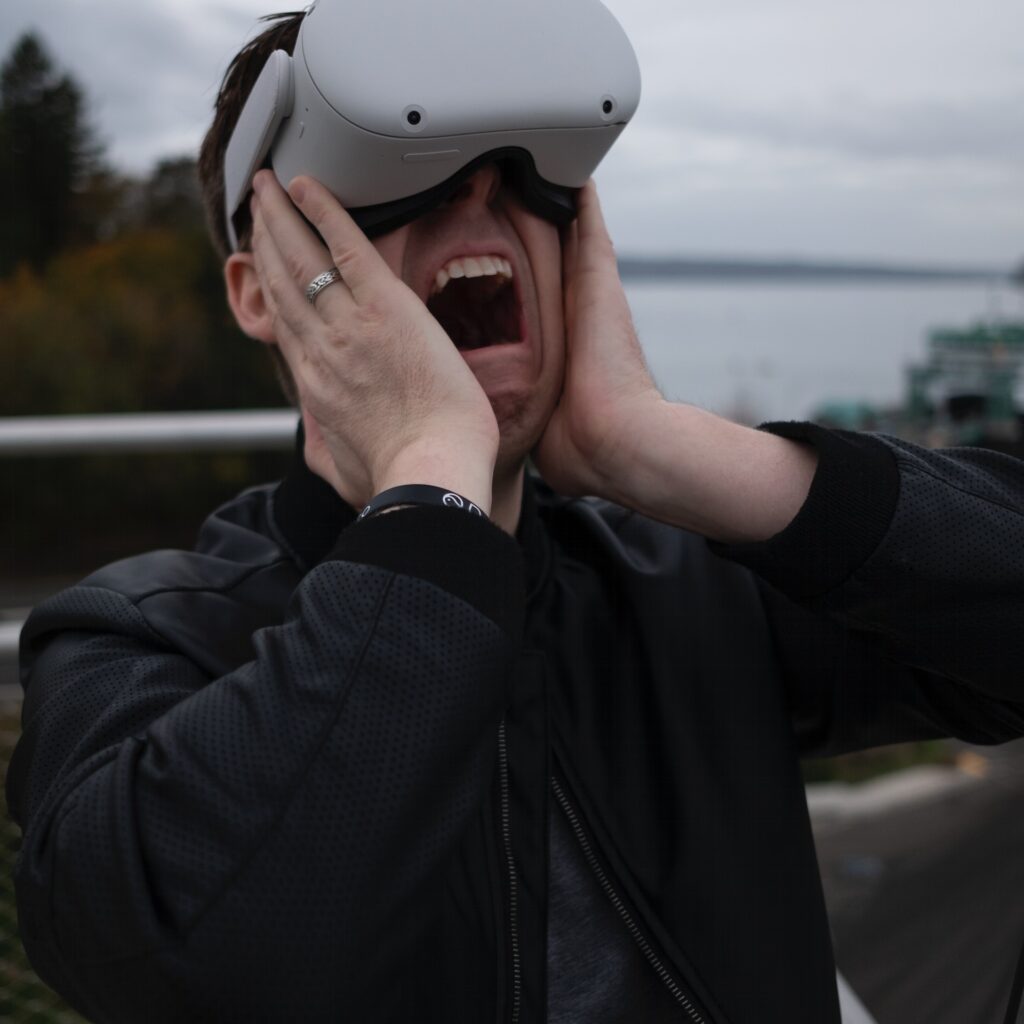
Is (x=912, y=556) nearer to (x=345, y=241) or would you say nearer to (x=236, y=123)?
(x=345, y=241)

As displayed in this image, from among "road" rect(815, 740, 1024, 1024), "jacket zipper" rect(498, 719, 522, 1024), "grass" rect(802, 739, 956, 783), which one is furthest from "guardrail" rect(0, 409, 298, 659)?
"grass" rect(802, 739, 956, 783)

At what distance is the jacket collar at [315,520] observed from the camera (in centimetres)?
125

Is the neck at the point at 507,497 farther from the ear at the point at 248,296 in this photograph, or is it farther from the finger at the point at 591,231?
the ear at the point at 248,296

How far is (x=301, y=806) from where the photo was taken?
0.82 meters

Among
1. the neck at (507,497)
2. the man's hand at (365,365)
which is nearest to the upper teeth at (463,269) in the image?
the man's hand at (365,365)

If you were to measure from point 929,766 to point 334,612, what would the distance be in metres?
4.09

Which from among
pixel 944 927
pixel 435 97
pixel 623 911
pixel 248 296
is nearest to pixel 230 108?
pixel 248 296

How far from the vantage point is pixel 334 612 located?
34.6 inches

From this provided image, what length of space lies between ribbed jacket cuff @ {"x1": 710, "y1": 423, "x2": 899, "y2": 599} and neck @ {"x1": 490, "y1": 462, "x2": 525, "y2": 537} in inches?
12.5

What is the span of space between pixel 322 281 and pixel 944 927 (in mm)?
1229

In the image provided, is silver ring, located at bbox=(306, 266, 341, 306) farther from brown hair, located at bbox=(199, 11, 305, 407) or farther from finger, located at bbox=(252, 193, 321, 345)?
brown hair, located at bbox=(199, 11, 305, 407)

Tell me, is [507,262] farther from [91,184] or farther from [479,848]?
[91,184]

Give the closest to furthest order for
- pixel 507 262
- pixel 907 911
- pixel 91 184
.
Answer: pixel 507 262
pixel 907 911
pixel 91 184

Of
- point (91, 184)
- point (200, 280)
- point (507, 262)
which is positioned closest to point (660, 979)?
point (507, 262)
